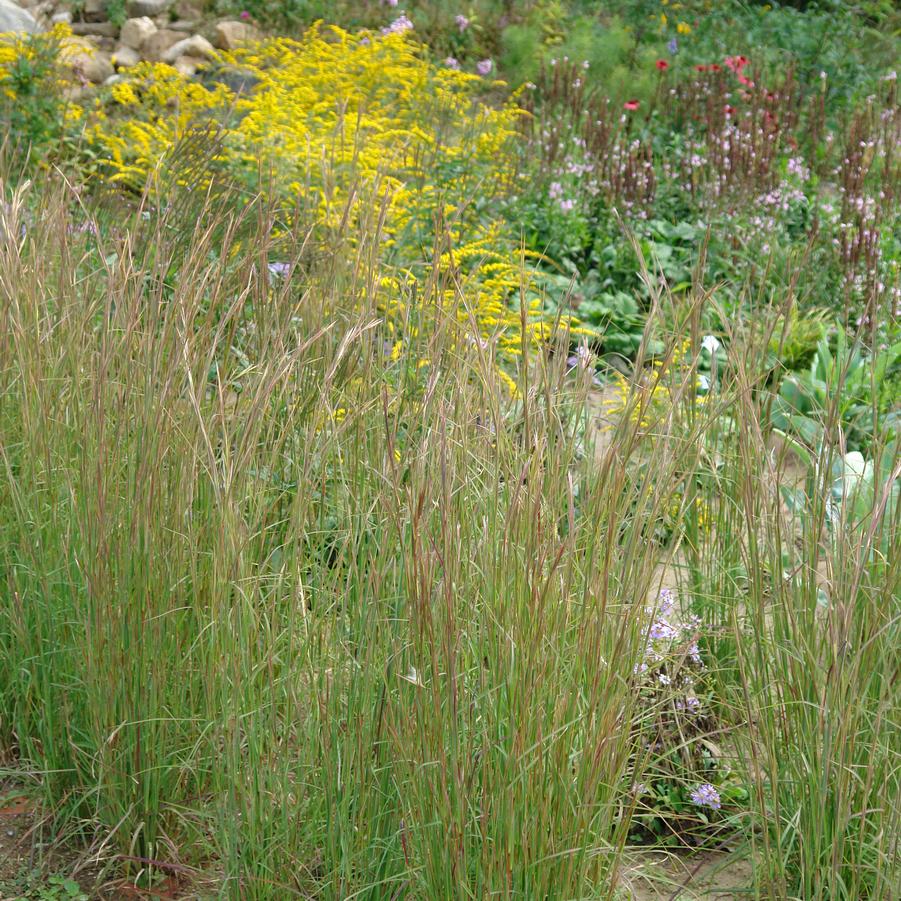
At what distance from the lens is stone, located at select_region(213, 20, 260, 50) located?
956 centimetres

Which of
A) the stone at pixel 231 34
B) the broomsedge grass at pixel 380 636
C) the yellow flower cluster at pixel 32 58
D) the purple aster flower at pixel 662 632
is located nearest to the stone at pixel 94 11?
the stone at pixel 231 34

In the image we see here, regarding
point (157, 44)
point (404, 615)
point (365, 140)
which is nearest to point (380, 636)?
point (404, 615)

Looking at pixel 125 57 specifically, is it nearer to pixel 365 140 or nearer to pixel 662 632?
pixel 365 140

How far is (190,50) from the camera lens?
30.4ft

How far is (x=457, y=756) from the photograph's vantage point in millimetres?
1747

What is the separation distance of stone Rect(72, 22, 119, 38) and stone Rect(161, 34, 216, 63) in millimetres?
782

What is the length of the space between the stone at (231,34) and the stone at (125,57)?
68 cm

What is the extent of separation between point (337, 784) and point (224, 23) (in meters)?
8.98

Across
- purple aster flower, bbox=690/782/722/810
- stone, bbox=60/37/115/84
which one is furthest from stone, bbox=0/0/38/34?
purple aster flower, bbox=690/782/722/810

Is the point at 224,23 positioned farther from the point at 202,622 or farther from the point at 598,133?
the point at 202,622

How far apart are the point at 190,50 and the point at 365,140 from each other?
4.55m

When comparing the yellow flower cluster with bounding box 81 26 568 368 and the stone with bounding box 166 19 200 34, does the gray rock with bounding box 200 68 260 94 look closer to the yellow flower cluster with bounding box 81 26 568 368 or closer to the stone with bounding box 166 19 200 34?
the yellow flower cluster with bounding box 81 26 568 368

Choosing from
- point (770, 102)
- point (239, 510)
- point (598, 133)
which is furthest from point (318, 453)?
point (770, 102)

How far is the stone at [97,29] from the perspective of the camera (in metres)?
9.77
